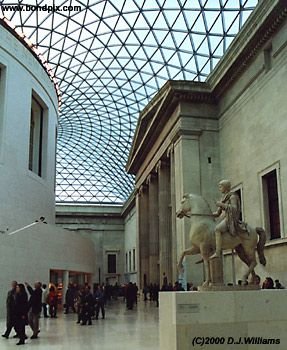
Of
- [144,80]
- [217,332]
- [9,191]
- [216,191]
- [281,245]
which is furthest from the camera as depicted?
[144,80]

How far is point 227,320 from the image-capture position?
10016mm

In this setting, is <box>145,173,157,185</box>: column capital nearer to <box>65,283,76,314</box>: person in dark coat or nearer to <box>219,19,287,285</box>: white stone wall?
<box>219,19,287,285</box>: white stone wall

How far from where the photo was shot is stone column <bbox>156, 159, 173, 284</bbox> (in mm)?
37909

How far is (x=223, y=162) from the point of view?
3188cm

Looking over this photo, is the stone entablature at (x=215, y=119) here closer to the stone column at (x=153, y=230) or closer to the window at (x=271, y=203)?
the window at (x=271, y=203)

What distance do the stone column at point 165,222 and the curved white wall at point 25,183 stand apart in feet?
23.0

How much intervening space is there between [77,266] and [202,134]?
15227mm

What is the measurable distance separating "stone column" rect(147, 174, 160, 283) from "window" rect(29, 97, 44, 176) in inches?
440

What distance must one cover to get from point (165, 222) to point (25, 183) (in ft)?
40.7

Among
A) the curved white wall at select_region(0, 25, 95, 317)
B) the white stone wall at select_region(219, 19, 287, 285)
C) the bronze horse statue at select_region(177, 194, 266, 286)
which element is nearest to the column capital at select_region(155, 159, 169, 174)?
the white stone wall at select_region(219, 19, 287, 285)

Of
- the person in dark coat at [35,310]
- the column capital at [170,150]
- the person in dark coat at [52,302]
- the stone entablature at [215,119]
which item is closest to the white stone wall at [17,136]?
the person in dark coat at [52,302]

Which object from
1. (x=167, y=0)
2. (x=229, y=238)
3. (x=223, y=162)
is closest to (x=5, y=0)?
(x=167, y=0)

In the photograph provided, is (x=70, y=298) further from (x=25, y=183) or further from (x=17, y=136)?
(x=17, y=136)

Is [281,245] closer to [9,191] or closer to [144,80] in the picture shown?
[9,191]
